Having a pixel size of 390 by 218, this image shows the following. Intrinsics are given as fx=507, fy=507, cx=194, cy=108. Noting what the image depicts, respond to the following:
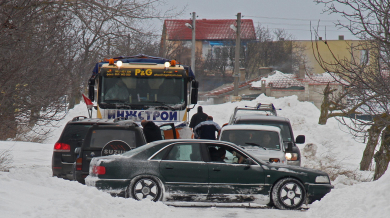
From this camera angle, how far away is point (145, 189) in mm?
9188

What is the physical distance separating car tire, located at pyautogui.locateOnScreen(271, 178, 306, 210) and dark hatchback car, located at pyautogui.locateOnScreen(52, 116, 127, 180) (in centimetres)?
409

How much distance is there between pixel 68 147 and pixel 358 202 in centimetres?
664

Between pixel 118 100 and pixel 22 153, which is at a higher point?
pixel 118 100

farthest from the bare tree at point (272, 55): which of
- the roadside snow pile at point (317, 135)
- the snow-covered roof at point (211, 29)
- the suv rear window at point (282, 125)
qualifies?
the suv rear window at point (282, 125)

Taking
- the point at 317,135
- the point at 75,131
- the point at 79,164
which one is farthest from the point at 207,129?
the point at 317,135

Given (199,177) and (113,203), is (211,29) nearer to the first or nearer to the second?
(199,177)

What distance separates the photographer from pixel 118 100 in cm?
1427

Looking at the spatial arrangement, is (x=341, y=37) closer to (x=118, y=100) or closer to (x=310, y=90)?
(x=310, y=90)

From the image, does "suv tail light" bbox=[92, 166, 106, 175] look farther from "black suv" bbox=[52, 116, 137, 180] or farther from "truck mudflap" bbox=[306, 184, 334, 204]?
"truck mudflap" bbox=[306, 184, 334, 204]

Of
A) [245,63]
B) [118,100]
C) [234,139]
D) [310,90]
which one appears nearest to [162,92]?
[118,100]

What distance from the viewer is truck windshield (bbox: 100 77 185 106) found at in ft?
46.8

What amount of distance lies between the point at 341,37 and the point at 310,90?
130 ft

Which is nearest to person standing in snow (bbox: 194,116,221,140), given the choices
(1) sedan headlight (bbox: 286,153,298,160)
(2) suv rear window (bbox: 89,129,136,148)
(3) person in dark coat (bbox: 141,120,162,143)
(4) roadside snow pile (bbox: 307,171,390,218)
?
(1) sedan headlight (bbox: 286,153,298,160)

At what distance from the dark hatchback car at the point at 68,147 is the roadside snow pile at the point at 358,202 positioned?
204 inches
